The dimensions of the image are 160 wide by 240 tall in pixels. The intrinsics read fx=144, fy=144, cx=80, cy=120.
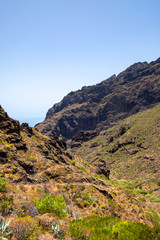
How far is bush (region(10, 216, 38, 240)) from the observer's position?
20.1 ft

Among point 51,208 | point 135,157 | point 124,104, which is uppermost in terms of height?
point 51,208

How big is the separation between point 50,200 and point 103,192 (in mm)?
11436

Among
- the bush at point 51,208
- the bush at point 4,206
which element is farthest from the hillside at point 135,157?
the bush at point 4,206

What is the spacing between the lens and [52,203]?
9.73m

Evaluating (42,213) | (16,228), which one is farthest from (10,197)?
(16,228)

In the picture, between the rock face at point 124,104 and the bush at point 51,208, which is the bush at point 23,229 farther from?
the rock face at point 124,104

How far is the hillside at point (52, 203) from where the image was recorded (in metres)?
6.99

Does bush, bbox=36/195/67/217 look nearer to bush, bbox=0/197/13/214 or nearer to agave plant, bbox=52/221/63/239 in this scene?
bush, bbox=0/197/13/214

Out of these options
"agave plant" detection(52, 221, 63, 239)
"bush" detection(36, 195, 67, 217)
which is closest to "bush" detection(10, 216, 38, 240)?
"agave plant" detection(52, 221, 63, 239)

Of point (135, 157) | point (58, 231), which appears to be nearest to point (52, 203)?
point (58, 231)

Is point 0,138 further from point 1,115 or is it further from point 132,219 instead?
point 132,219

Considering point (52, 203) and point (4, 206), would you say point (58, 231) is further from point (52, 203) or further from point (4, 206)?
point (4, 206)

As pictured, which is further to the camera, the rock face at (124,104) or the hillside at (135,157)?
the rock face at (124,104)

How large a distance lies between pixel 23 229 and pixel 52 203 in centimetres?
358
